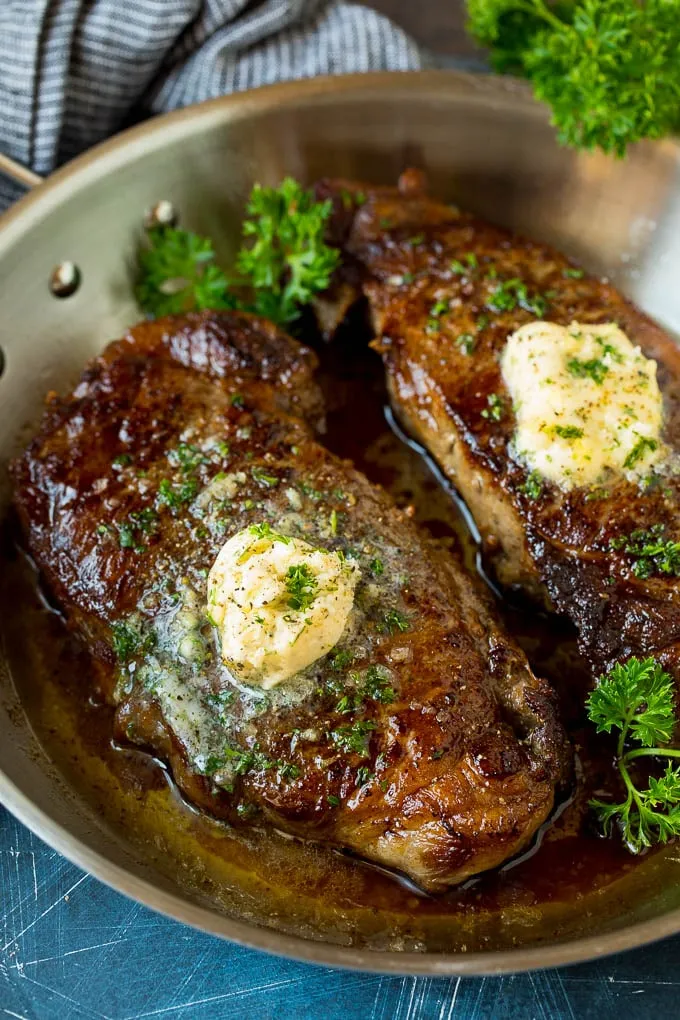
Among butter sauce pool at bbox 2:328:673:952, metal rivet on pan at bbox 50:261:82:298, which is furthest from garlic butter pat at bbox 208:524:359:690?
metal rivet on pan at bbox 50:261:82:298

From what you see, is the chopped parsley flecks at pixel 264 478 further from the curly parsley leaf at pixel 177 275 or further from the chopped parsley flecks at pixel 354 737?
the curly parsley leaf at pixel 177 275

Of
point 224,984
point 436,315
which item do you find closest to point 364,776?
point 224,984

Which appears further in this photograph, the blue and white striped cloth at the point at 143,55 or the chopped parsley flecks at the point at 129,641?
the blue and white striped cloth at the point at 143,55

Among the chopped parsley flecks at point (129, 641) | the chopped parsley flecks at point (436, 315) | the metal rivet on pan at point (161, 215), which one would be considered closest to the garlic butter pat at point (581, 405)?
the chopped parsley flecks at point (436, 315)

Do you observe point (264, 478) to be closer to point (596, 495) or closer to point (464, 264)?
point (596, 495)

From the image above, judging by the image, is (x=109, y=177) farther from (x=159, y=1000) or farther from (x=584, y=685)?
(x=159, y=1000)

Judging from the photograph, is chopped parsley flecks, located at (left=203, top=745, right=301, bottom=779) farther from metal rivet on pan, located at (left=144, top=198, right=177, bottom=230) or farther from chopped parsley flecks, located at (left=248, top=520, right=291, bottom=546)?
metal rivet on pan, located at (left=144, top=198, right=177, bottom=230)
